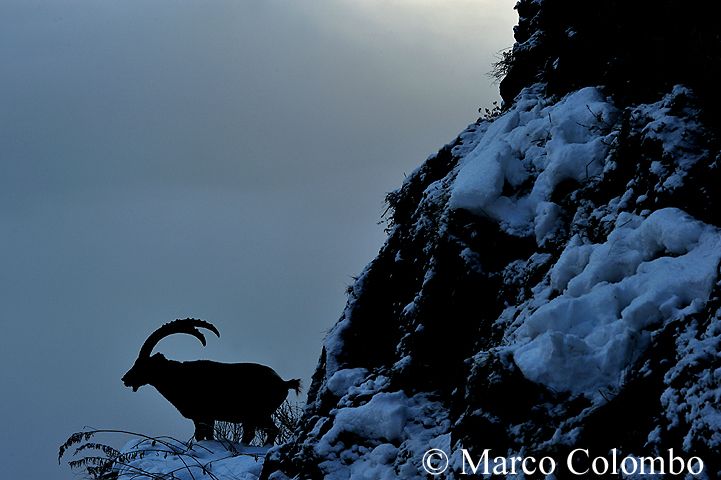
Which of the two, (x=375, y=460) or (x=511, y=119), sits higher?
(x=511, y=119)

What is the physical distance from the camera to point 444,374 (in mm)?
5000

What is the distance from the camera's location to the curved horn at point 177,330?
10.5 m

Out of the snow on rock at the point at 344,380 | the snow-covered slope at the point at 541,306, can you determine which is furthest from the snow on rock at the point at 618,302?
the snow on rock at the point at 344,380

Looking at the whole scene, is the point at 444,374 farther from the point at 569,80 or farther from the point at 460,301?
the point at 569,80

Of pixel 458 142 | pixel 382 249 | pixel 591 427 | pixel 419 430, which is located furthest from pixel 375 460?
pixel 458 142

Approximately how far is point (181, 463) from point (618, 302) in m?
4.58

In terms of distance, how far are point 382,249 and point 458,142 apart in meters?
1.14

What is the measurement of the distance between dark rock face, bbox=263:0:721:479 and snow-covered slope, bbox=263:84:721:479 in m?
0.01

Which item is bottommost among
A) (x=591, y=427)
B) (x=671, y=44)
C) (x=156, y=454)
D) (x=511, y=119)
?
(x=591, y=427)

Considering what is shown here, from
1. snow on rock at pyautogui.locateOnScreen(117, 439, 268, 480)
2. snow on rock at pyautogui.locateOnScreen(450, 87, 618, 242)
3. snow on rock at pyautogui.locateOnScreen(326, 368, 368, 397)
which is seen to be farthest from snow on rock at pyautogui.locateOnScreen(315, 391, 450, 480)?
snow on rock at pyautogui.locateOnScreen(117, 439, 268, 480)

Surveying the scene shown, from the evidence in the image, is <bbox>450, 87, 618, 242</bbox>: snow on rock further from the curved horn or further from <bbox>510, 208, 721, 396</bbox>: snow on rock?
the curved horn

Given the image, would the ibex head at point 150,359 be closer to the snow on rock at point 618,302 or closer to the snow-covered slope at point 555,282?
the snow-covered slope at point 555,282

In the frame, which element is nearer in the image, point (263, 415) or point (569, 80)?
point (569, 80)

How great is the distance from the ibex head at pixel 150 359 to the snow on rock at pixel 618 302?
24.0 ft
